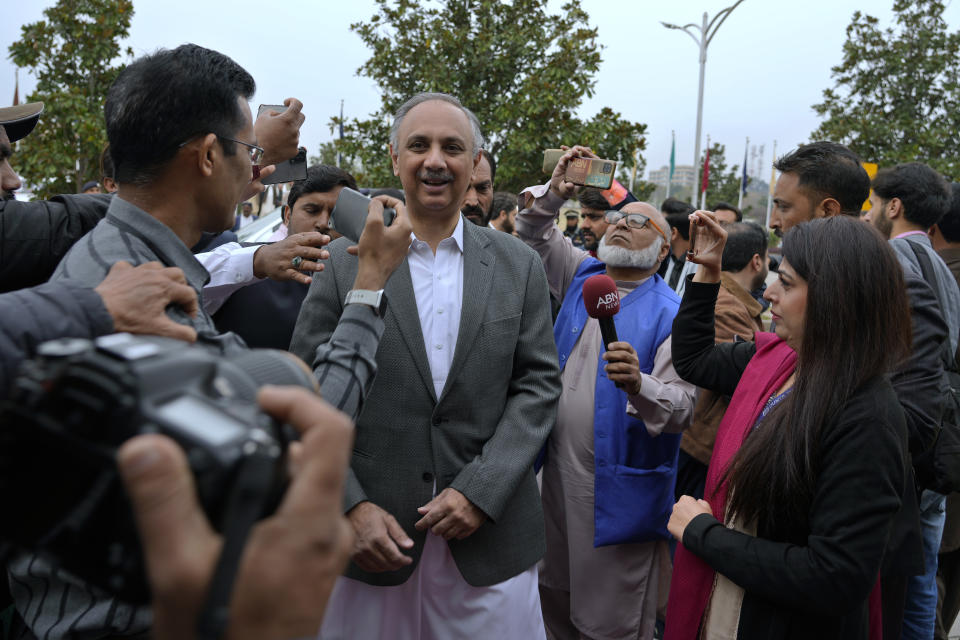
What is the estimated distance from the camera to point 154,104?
5.03ft

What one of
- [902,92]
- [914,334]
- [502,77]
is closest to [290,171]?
[914,334]

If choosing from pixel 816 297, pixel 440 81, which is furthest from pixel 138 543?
pixel 440 81

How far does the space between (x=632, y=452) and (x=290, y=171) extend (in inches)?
77.5

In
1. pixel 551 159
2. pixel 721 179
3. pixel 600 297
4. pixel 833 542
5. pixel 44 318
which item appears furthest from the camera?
pixel 721 179

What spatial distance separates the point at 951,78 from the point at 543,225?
62.6 feet

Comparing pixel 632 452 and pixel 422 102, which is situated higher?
pixel 422 102

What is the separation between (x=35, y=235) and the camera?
80.9 inches

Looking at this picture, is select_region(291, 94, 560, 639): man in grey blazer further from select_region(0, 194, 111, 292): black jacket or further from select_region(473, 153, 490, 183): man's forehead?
select_region(473, 153, 490, 183): man's forehead

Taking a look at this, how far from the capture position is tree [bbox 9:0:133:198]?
10.4 metres

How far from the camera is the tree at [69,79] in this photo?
34.2 ft

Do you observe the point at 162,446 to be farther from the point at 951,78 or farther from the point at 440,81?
the point at 951,78

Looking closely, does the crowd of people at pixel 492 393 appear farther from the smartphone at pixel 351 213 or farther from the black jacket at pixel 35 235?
the smartphone at pixel 351 213

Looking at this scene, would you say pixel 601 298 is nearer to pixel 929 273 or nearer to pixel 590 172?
pixel 590 172

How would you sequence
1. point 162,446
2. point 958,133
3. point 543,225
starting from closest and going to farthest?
point 162,446 < point 543,225 < point 958,133
